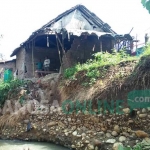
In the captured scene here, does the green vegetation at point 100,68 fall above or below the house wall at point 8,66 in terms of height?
below

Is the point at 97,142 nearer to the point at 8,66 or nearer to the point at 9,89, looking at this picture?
the point at 9,89

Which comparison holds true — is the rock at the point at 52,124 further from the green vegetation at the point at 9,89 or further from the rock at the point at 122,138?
the green vegetation at the point at 9,89

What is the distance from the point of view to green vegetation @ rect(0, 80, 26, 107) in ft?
35.9

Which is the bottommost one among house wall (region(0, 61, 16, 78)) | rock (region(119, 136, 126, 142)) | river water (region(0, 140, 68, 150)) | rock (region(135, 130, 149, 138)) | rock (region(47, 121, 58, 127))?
river water (region(0, 140, 68, 150))

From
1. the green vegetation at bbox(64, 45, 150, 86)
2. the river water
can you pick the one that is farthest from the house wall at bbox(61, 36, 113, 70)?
the river water

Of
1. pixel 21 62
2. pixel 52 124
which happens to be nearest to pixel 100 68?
pixel 52 124

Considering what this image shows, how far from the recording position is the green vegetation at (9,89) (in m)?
10.9

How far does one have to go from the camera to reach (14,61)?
17672 mm

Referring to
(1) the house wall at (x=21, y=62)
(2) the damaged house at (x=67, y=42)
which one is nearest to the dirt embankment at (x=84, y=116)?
(2) the damaged house at (x=67, y=42)

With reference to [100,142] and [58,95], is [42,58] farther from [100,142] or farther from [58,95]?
[100,142]

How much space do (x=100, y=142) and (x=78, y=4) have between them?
414 inches

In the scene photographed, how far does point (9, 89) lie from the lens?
1121 cm

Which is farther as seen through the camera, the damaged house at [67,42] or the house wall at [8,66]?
the house wall at [8,66]

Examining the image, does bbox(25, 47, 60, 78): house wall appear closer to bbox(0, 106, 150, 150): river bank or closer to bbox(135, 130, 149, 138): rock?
bbox(0, 106, 150, 150): river bank
